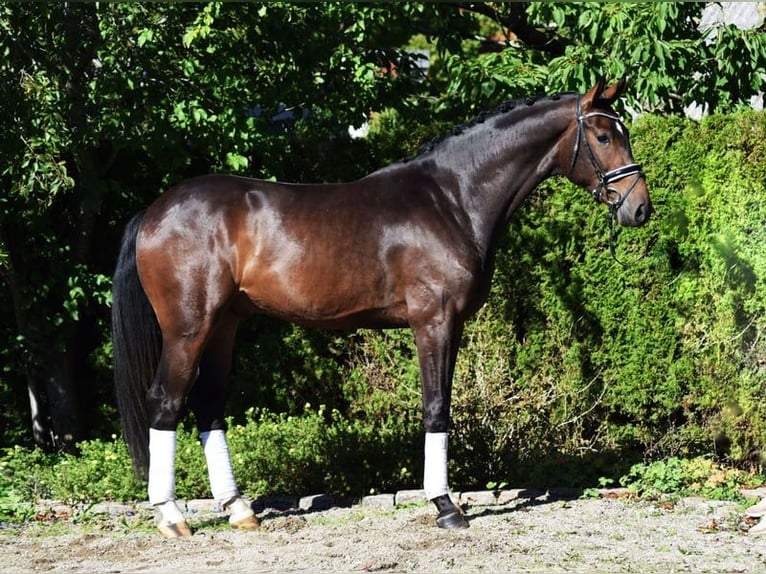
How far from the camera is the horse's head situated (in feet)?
19.3

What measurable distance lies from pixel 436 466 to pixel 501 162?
1.88 meters

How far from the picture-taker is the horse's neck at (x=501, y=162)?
6.10 meters

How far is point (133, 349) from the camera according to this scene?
624cm

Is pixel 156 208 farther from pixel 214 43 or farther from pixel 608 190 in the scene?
pixel 608 190

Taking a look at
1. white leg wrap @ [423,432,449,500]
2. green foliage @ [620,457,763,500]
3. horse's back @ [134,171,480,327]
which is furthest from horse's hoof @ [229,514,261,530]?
green foliage @ [620,457,763,500]

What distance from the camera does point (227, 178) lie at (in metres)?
6.28

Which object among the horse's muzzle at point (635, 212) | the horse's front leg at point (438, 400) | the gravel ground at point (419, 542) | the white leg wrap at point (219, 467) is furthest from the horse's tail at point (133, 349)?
the horse's muzzle at point (635, 212)

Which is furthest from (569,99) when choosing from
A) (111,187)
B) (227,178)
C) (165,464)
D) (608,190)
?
(111,187)

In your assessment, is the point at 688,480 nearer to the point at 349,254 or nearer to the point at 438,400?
the point at 438,400

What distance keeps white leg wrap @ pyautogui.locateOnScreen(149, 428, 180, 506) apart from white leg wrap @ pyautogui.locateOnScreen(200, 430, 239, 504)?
13.1 inches

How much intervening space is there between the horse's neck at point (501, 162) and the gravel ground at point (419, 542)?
1.75 m

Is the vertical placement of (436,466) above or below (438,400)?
below

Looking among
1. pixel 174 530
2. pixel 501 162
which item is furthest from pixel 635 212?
pixel 174 530

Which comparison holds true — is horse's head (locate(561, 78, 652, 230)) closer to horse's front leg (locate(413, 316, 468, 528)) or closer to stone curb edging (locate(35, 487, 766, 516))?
horse's front leg (locate(413, 316, 468, 528))
